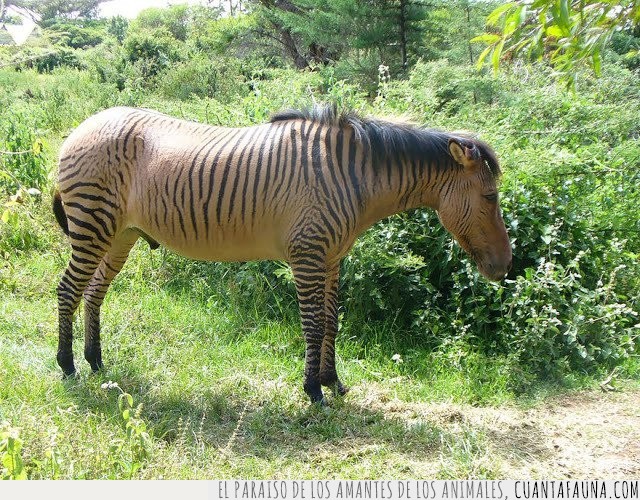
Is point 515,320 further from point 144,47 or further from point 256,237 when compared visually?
point 144,47

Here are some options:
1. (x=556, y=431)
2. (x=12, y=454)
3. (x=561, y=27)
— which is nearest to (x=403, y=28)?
(x=556, y=431)

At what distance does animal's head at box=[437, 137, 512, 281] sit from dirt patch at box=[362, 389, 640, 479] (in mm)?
1091

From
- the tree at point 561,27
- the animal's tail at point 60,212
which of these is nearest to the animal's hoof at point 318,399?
the animal's tail at point 60,212

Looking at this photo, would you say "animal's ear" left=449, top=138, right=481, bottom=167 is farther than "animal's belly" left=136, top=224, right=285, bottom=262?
No

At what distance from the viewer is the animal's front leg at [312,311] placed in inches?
184

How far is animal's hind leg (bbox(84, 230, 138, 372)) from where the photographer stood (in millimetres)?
5406

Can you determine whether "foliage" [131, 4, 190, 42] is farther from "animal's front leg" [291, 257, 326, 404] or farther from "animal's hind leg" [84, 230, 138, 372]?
"animal's front leg" [291, 257, 326, 404]

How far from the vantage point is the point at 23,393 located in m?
4.71

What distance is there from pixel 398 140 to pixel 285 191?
952 mm

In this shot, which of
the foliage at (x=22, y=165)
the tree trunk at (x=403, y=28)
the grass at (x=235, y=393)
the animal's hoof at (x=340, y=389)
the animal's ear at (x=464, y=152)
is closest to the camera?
the grass at (x=235, y=393)

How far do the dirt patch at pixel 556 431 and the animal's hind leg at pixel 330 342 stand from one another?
420mm

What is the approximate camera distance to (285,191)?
4730 mm

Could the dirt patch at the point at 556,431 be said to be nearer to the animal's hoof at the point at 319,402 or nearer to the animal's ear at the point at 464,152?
the animal's hoof at the point at 319,402

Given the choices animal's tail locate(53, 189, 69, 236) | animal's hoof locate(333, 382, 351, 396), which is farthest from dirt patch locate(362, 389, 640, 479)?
animal's tail locate(53, 189, 69, 236)
